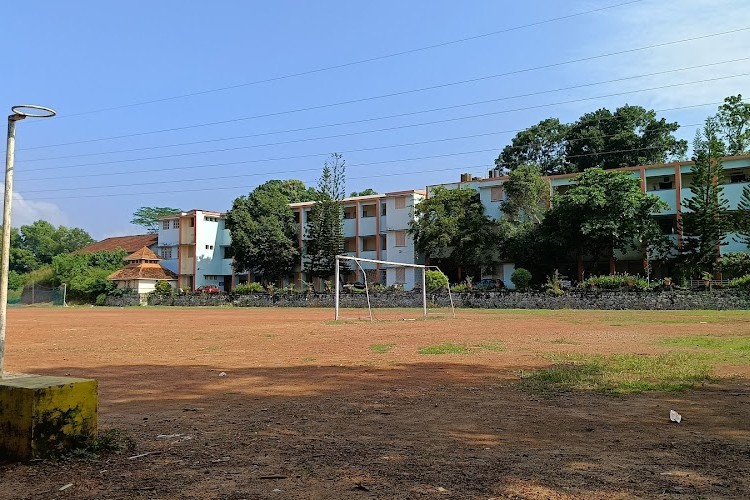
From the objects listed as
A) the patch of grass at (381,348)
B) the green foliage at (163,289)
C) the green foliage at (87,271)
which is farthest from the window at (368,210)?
the patch of grass at (381,348)

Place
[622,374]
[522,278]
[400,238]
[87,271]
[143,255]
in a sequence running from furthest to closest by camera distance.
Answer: [87,271] < [143,255] < [400,238] < [522,278] < [622,374]

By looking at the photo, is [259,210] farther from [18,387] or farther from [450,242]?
[18,387]

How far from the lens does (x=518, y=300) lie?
40938mm

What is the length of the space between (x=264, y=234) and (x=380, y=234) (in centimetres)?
1120

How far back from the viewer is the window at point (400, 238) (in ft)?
184

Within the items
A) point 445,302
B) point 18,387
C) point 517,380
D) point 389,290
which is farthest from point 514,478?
point 389,290

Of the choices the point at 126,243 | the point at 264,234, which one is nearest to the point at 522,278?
the point at 264,234

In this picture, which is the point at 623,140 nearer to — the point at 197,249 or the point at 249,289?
the point at 249,289

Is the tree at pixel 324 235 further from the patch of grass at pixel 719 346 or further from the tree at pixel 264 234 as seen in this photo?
the patch of grass at pixel 719 346

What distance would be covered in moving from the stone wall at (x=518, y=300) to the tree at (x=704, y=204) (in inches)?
264

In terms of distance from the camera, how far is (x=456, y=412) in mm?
7070

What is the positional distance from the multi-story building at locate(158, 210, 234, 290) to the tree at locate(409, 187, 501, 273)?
25.3m

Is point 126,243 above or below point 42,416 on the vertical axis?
above

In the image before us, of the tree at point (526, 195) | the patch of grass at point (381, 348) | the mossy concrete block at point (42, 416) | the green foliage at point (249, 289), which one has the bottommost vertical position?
the patch of grass at point (381, 348)
